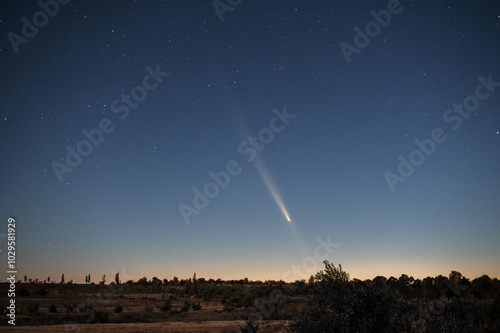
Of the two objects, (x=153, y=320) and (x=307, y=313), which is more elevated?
(x=307, y=313)

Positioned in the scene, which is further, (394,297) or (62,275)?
(62,275)

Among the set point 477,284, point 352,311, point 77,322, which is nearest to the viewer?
point 352,311

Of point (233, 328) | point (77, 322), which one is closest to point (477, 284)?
point (233, 328)

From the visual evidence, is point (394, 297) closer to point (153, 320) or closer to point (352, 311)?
point (352, 311)

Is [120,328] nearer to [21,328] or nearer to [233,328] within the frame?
[21,328]

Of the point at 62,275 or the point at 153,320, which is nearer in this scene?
the point at 153,320

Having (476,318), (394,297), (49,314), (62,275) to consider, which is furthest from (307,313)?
(62,275)

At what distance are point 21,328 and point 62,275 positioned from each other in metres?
60.8

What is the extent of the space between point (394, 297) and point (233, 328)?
16.7 m

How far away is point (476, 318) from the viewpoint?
2067cm

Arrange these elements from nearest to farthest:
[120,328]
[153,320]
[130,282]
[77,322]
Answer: [120,328]
[77,322]
[153,320]
[130,282]

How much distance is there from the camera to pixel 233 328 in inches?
914

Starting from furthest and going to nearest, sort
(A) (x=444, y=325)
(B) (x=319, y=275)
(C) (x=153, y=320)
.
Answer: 1. (C) (x=153, y=320)
2. (B) (x=319, y=275)
3. (A) (x=444, y=325)

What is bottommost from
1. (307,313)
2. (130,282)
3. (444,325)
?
(130,282)
